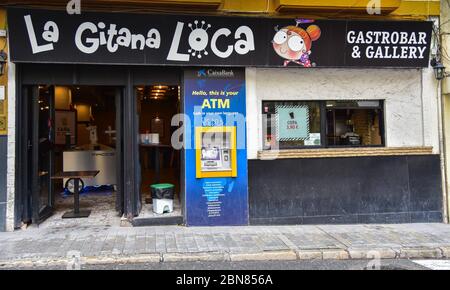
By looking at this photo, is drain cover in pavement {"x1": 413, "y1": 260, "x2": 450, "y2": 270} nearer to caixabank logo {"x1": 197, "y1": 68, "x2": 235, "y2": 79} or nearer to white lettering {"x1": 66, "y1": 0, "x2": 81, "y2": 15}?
caixabank logo {"x1": 197, "y1": 68, "x2": 235, "y2": 79}

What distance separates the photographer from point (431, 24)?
8.72 metres

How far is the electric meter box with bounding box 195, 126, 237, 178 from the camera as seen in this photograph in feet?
27.5

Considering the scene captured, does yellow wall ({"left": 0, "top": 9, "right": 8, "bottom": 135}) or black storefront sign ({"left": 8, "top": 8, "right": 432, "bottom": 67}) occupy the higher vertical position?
black storefront sign ({"left": 8, "top": 8, "right": 432, "bottom": 67})

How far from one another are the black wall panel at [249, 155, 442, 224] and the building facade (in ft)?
0.08

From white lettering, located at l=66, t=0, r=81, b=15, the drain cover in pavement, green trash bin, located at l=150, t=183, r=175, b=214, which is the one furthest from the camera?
green trash bin, located at l=150, t=183, r=175, b=214

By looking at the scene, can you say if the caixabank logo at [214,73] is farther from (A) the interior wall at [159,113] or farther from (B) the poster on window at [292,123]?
(A) the interior wall at [159,113]

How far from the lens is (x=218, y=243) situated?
7.11 meters

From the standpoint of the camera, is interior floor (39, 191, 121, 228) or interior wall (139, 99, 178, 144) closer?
interior floor (39, 191, 121, 228)

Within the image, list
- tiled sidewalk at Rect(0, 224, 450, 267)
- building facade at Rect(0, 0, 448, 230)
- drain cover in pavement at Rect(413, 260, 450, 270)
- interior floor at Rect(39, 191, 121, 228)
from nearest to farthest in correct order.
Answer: drain cover in pavement at Rect(413, 260, 450, 270), tiled sidewalk at Rect(0, 224, 450, 267), building facade at Rect(0, 0, 448, 230), interior floor at Rect(39, 191, 121, 228)

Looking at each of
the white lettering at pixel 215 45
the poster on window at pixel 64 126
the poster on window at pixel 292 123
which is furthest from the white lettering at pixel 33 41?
the poster on window at pixel 64 126

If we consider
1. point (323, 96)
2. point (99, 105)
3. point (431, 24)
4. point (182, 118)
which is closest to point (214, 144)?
point (182, 118)

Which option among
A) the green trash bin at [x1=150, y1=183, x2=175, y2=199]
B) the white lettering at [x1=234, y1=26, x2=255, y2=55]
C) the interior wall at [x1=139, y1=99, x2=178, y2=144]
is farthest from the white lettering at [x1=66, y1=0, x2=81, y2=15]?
the interior wall at [x1=139, y1=99, x2=178, y2=144]

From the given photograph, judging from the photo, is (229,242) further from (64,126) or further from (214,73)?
(64,126)
